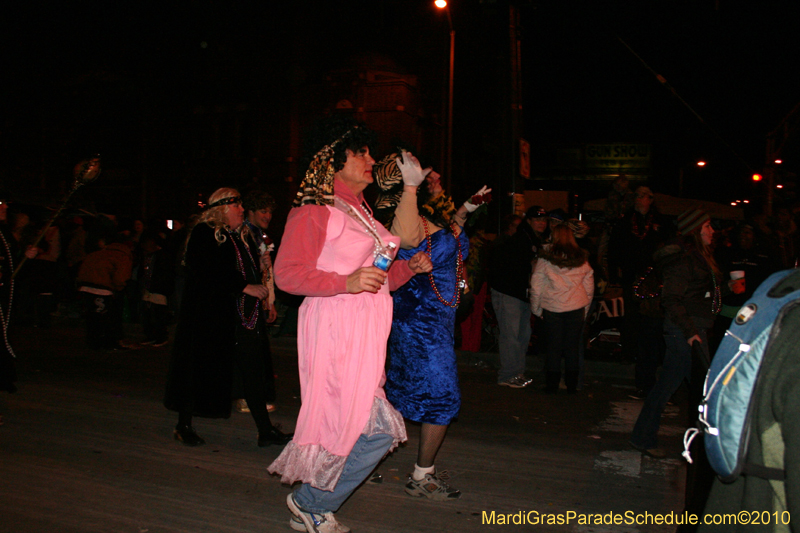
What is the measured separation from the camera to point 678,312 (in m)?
4.59

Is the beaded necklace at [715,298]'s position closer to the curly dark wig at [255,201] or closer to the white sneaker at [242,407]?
the curly dark wig at [255,201]

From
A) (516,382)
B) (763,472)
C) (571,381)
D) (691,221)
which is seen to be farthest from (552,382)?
(763,472)

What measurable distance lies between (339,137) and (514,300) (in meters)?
4.80

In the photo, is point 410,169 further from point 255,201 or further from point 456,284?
point 255,201

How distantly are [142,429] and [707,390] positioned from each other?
4794 millimetres

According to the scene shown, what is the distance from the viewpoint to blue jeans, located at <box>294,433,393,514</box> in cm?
307

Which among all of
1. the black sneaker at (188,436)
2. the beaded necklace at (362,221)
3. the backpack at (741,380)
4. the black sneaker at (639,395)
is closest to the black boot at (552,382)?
the black sneaker at (639,395)

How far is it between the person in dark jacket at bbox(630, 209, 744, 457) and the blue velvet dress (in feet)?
6.00

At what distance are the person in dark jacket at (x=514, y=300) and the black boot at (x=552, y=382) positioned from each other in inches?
15.8

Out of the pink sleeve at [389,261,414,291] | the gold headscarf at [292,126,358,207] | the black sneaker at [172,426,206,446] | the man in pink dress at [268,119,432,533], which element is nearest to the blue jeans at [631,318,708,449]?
the pink sleeve at [389,261,414,291]

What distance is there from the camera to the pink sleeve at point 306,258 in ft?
9.27

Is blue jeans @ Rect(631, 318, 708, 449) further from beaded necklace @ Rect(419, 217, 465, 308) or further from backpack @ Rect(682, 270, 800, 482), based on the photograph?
backpack @ Rect(682, 270, 800, 482)

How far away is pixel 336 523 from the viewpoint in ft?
10.7

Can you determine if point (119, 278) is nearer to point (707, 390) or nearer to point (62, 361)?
point (62, 361)
